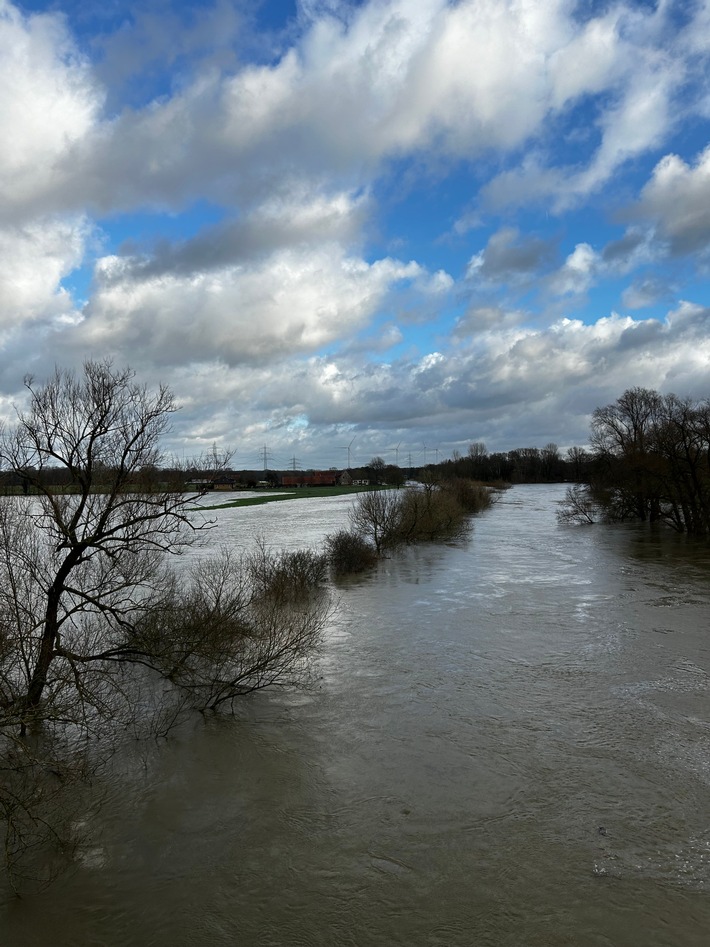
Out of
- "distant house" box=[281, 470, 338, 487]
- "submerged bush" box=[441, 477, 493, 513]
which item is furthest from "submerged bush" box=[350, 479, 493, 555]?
"distant house" box=[281, 470, 338, 487]

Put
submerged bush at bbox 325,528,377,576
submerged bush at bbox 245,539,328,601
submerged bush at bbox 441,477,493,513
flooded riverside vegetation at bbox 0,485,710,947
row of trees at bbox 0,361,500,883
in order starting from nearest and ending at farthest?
flooded riverside vegetation at bbox 0,485,710,947 → row of trees at bbox 0,361,500,883 → submerged bush at bbox 245,539,328,601 → submerged bush at bbox 325,528,377,576 → submerged bush at bbox 441,477,493,513

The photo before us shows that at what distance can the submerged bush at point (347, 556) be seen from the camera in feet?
95.0

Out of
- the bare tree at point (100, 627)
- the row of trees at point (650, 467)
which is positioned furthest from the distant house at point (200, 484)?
the row of trees at point (650, 467)

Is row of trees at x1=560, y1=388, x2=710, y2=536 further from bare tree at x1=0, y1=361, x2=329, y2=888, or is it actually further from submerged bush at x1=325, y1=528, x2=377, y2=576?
bare tree at x1=0, y1=361, x2=329, y2=888

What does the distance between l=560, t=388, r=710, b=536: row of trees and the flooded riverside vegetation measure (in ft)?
86.1

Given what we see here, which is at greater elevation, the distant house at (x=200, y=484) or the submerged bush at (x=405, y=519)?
the distant house at (x=200, y=484)

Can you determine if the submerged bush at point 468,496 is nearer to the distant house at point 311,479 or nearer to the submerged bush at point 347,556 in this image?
the submerged bush at point 347,556

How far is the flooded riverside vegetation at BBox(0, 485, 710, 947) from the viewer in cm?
711

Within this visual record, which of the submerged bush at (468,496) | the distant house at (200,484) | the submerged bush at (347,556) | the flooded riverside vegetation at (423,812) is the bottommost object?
the flooded riverside vegetation at (423,812)

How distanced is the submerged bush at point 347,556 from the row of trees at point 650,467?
21745mm

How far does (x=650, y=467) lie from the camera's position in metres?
42.8

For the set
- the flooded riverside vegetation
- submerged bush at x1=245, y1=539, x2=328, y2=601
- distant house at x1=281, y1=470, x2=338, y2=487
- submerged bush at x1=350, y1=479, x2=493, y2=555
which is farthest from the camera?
distant house at x1=281, y1=470, x2=338, y2=487

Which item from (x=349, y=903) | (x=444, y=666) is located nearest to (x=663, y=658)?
(x=444, y=666)

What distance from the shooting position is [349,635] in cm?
1827
